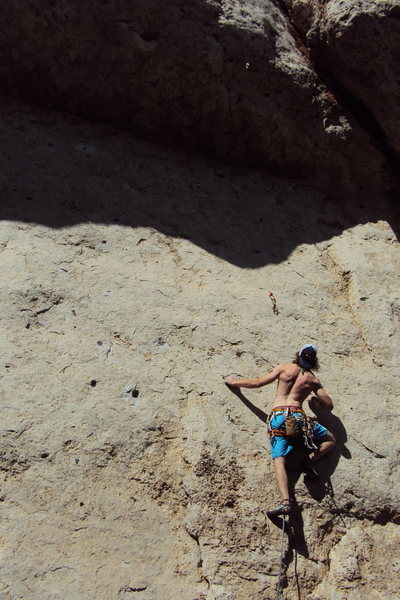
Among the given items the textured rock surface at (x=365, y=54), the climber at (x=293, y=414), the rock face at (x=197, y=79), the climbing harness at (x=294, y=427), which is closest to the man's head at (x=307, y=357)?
the climber at (x=293, y=414)

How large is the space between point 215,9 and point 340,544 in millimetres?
4651

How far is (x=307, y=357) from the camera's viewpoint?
4.46m

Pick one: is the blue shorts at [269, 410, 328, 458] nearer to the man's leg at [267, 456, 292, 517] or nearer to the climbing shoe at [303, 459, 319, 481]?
the man's leg at [267, 456, 292, 517]

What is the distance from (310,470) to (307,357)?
813 millimetres

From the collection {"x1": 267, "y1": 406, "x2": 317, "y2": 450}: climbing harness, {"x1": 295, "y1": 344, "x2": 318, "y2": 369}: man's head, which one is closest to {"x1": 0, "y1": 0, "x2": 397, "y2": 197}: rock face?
{"x1": 295, "y1": 344, "x2": 318, "y2": 369}: man's head

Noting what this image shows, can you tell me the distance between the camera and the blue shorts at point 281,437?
4.07 metres

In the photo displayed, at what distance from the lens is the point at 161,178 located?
18.7 ft

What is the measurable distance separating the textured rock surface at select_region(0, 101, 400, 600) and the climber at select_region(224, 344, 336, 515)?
4.5 inches

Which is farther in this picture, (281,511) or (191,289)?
(191,289)

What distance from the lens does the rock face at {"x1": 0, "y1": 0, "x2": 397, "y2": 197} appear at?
5430mm

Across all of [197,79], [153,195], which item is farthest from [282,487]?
[197,79]

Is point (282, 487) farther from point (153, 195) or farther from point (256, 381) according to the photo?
point (153, 195)

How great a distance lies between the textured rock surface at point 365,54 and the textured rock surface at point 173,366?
2.90ft

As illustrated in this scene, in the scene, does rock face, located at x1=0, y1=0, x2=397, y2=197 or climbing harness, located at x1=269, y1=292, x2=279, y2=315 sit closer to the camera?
climbing harness, located at x1=269, y1=292, x2=279, y2=315
